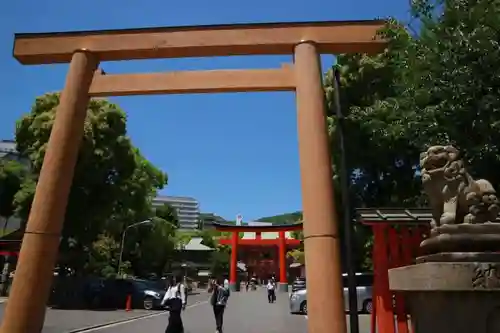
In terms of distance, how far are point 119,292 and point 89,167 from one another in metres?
6.82

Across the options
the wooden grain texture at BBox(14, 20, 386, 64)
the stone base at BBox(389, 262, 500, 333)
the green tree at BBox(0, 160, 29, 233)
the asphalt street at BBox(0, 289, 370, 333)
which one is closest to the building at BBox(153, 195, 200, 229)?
the green tree at BBox(0, 160, 29, 233)

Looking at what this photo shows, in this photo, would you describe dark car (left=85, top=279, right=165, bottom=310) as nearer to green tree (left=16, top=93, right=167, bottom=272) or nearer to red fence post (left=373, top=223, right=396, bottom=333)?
green tree (left=16, top=93, right=167, bottom=272)

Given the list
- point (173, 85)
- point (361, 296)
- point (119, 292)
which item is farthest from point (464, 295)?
point (119, 292)

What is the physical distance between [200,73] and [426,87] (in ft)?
12.5

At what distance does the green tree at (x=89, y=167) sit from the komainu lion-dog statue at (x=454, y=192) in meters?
20.2

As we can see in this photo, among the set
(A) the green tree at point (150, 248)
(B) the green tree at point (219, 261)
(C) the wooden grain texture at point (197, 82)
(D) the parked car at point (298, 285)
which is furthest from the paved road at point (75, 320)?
(B) the green tree at point (219, 261)

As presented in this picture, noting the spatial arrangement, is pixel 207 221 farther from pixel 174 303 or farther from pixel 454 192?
pixel 454 192

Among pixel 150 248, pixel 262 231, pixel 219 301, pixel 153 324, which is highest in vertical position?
pixel 262 231

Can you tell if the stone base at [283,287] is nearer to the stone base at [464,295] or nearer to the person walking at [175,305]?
the person walking at [175,305]

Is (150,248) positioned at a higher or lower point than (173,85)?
higher

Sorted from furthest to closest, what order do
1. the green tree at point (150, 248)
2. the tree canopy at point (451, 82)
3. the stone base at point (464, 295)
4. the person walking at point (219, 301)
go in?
the green tree at point (150, 248)
the person walking at point (219, 301)
the tree canopy at point (451, 82)
the stone base at point (464, 295)

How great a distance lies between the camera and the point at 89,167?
23.3m

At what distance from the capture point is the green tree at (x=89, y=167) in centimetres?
2325

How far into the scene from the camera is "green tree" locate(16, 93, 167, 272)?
915 inches
